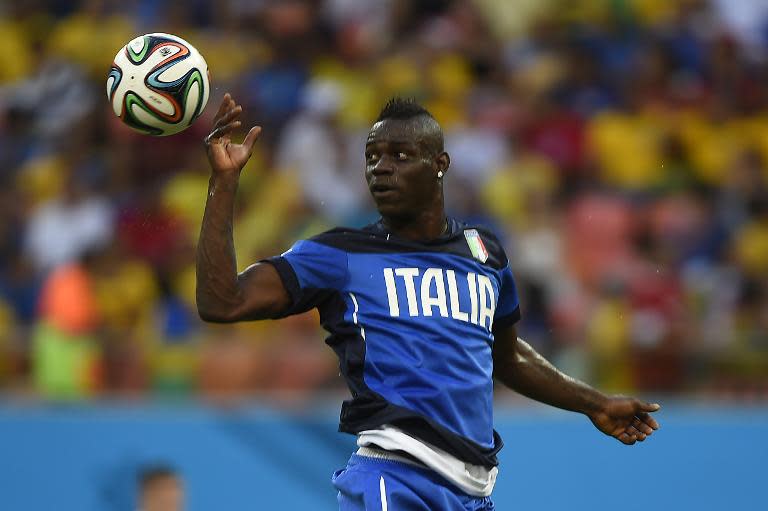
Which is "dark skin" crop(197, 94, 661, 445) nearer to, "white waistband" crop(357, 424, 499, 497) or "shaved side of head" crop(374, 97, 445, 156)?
"shaved side of head" crop(374, 97, 445, 156)

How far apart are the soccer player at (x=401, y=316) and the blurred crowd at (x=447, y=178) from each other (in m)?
3.67

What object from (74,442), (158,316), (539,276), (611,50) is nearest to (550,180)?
(539,276)

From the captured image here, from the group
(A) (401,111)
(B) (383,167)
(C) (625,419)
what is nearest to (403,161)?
(B) (383,167)

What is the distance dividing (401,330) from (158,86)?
1306mm

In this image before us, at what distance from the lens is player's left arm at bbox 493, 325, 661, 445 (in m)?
5.56

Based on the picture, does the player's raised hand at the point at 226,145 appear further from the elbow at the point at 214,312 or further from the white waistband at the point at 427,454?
the white waistband at the point at 427,454

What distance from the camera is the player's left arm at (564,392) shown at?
556cm

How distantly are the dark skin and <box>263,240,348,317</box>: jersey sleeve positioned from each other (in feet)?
0.13

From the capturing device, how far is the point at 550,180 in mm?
10828

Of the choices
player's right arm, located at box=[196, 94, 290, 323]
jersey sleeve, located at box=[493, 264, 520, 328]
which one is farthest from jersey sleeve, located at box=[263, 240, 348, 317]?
jersey sleeve, located at box=[493, 264, 520, 328]

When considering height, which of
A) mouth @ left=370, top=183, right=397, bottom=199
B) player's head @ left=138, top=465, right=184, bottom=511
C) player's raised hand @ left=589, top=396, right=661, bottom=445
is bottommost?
player's head @ left=138, top=465, right=184, bottom=511

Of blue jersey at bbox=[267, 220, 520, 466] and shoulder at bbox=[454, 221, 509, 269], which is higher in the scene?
shoulder at bbox=[454, 221, 509, 269]

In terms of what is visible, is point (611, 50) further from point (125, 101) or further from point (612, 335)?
point (125, 101)

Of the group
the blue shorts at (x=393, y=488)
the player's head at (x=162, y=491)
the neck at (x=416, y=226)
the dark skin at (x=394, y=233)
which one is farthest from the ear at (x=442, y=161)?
the player's head at (x=162, y=491)
